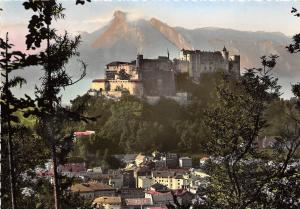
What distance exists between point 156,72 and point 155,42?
843 cm

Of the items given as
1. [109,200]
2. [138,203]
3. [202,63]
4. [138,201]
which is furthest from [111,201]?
[202,63]

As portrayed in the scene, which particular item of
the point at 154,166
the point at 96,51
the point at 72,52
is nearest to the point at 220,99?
the point at 72,52

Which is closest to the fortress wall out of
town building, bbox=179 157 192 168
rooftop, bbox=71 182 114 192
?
town building, bbox=179 157 192 168

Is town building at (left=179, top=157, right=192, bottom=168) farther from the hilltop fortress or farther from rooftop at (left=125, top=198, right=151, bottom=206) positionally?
rooftop at (left=125, top=198, right=151, bottom=206)

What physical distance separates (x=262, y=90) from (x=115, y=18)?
47.3 m

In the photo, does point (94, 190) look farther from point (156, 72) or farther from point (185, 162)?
point (156, 72)

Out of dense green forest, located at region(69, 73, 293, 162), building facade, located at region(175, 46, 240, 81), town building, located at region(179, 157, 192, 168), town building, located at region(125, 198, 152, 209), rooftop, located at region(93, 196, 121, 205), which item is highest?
building facade, located at region(175, 46, 240, 81)

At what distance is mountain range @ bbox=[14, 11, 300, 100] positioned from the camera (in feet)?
171

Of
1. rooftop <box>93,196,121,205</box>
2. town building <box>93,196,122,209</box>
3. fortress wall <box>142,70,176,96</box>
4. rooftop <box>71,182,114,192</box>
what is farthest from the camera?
fortress wall <box>142,70,176,96</box>

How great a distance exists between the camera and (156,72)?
49.7 meters

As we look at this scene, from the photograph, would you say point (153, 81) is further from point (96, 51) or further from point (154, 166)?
point (154, 166)

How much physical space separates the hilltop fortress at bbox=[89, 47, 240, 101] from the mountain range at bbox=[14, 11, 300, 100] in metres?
2.05

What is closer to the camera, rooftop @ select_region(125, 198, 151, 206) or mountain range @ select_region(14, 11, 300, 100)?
rooftop @ select_region(125, 198, 151, 206)

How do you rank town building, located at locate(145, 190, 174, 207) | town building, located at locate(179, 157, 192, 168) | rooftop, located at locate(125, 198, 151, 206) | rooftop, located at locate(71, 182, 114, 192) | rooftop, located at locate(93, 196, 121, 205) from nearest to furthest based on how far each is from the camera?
1. rooftop, located at locate(93, 196, 121, 205)
2. rooftop, located at locate(71, 182, 114, 192)
3. rooftop, located at locate(125, 198, 151, 206)
4. town building, located at locate(145, 190, 174, 207)
5. town building, located at locate(179, 157, 192, 168)
